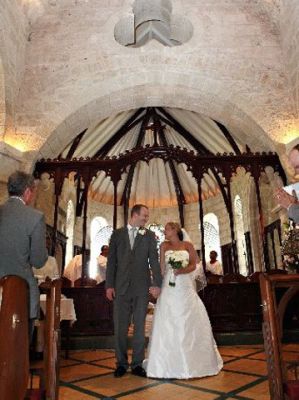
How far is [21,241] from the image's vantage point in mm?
2193

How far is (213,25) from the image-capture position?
6996mm

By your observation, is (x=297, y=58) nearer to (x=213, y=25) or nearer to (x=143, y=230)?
(x=213, y=25)

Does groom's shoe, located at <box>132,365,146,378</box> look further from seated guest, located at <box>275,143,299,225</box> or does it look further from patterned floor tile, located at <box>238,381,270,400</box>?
seated guest, located at <box>275,143,299,225</box>

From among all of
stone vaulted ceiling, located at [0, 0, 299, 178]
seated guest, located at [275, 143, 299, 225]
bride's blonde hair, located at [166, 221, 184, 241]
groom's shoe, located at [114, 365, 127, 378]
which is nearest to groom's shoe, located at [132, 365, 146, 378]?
groom's shoe, located at [114, 365, 127, 378]

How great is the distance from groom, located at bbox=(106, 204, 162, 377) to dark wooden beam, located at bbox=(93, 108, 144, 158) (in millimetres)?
8781

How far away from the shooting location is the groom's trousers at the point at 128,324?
3.48 m

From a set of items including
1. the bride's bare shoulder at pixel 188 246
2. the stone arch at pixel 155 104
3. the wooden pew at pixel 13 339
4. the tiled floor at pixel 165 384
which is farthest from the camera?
the stone arch at pixel 155 104

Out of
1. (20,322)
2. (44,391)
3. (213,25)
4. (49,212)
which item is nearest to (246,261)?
(49,212)

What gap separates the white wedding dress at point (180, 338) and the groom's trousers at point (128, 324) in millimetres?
137

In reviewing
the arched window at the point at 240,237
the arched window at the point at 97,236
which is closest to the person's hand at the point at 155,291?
the arched window at the point at 240,237

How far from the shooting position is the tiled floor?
267 cm

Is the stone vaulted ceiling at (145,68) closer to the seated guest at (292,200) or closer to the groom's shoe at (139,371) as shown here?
the seated guest at (292,200)

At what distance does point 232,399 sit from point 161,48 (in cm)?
639

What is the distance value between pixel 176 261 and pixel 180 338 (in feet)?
2.68
